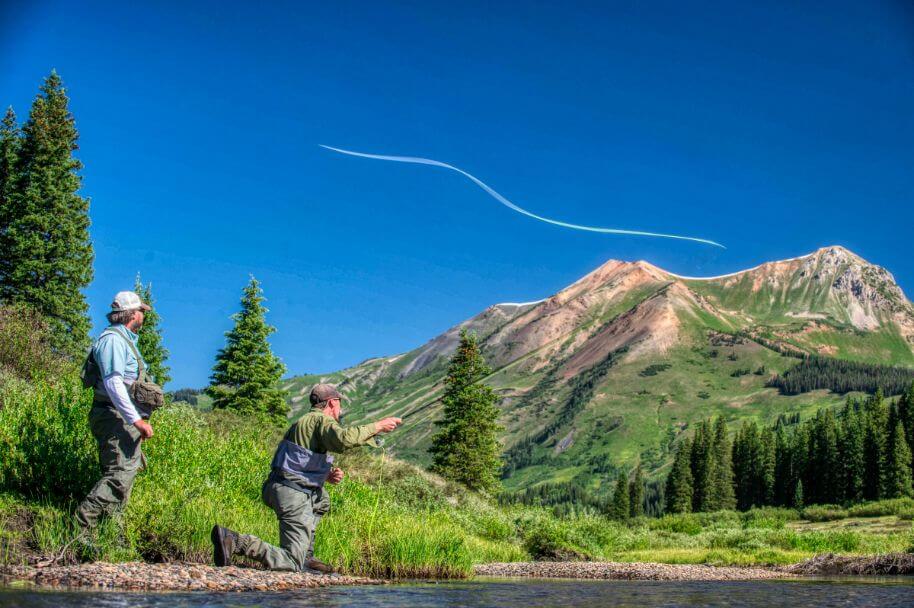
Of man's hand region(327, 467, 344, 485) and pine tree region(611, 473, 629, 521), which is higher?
man's hand region(327, 467, 344, 485)

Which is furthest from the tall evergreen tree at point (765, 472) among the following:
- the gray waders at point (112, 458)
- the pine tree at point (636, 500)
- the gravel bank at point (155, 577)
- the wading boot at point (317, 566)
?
the gray waders at point (112, 458)

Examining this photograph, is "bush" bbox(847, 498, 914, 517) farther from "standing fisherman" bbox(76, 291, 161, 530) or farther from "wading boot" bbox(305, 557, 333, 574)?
"standing fisherman" bbox(76, 291, 161, 530)

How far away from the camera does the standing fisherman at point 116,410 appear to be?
9.23 meters

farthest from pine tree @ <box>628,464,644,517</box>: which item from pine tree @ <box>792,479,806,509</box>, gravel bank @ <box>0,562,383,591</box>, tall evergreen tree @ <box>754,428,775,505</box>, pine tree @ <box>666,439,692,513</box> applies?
gravel bank @ <box>0,562,383,591</box>

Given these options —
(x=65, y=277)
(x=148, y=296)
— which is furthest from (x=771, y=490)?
(x=65, y=277)

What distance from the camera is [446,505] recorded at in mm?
29922

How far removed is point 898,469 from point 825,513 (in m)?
16.4

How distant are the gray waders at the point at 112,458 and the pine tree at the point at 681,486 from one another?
125980 millimetres

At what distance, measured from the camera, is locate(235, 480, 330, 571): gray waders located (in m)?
9.49

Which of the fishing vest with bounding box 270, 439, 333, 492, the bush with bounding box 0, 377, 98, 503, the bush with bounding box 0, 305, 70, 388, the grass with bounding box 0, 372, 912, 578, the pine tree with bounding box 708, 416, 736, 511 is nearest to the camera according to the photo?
the fishing vest with bounding box 270, 439, 333, 492

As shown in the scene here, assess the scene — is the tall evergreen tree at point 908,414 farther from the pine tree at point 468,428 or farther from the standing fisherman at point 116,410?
the standing fisherman at point 116,410

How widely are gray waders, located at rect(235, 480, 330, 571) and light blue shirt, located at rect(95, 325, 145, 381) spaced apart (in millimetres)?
2159

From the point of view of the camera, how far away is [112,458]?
31.0 ft

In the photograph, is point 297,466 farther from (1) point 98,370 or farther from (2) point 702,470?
(2) point 702,470
